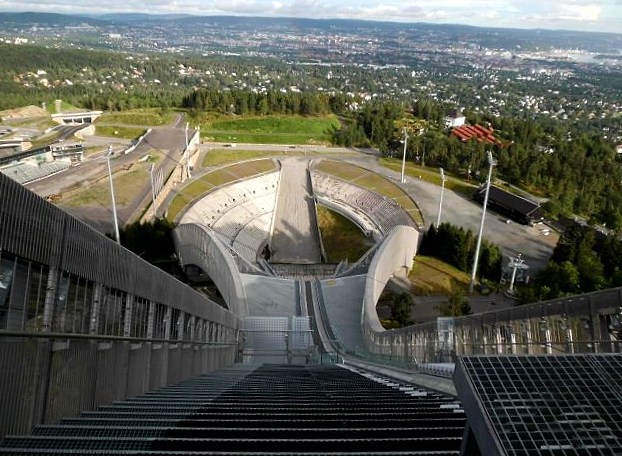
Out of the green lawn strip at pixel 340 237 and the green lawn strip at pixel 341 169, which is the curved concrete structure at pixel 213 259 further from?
the green lawn strip at pixel 341 169

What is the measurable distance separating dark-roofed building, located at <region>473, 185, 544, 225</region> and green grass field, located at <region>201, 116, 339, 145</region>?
2398 cm

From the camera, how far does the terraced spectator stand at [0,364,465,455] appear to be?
15.0ft

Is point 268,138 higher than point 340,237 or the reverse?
higher

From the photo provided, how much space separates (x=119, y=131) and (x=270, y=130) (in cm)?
1804

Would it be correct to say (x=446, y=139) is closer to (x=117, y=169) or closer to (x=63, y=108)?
(x=117, y=169)

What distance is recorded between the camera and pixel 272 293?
1182 inches

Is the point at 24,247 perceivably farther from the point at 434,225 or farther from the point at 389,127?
the point at 389,127

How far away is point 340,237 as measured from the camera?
42.6 metres

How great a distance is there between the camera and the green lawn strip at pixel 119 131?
58709 millimetres

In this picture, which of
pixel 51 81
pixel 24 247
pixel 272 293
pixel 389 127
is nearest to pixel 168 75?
pixel 51 81

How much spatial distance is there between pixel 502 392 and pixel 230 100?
222ft

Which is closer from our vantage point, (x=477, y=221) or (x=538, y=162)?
(x=477, y=221)

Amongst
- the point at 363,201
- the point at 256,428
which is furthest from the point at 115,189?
the point at 256,428

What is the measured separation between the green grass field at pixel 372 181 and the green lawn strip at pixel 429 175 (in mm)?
4084
